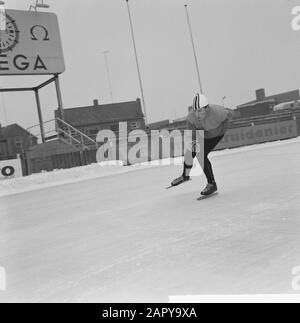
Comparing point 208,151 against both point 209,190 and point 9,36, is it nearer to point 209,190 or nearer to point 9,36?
point 209,190

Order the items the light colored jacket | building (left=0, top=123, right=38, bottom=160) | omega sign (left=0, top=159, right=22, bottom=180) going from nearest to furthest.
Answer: the light colored jacket, omega sign (left=0, top=159, right=22, bottom=180), building (left=0, top=123, right=38, bottom=160)

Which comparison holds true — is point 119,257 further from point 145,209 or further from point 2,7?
point 2,7

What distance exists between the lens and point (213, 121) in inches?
188

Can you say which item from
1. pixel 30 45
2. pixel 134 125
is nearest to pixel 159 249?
pixel 30 45

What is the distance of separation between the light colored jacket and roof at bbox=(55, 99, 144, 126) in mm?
46170

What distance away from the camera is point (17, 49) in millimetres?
16844

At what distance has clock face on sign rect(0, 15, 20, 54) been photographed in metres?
16.6

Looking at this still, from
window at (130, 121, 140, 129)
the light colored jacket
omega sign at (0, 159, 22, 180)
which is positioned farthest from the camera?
window at (130, 121, 140, 129)

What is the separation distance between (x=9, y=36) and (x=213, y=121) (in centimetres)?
1461
